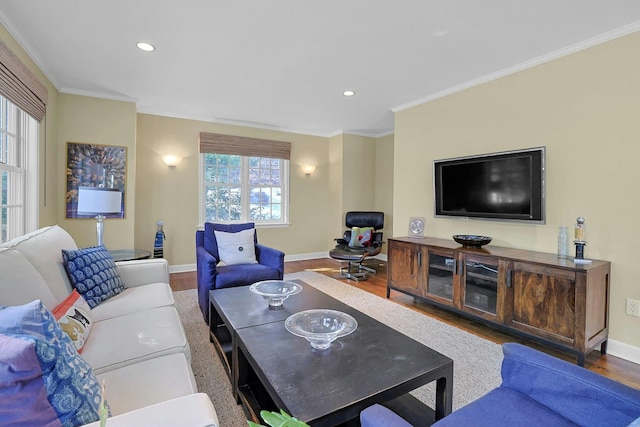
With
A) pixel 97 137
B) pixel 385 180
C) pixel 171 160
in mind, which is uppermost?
pixel 97 137

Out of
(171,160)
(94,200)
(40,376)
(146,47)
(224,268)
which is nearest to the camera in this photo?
(40,376)

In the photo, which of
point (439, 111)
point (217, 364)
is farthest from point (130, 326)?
point (439, 111)

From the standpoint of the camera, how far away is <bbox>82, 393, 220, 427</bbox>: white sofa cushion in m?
0.74

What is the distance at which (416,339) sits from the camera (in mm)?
2572

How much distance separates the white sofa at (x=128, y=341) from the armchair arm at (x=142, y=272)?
29 cm

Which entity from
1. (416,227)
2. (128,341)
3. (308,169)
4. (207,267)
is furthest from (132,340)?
(308,169)

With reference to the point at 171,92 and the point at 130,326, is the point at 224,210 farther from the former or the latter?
the point at 130,326

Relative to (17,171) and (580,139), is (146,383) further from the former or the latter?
(580,139)

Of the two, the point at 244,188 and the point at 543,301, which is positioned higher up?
the point at 244,188

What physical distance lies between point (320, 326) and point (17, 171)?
10.3 ft

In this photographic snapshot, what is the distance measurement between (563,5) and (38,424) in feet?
10.5

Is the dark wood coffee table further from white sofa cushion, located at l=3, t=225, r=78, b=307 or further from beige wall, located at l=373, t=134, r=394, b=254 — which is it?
beige wall, located at l=373, t=134, r=394, b=254

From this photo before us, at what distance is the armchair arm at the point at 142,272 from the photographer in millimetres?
2475

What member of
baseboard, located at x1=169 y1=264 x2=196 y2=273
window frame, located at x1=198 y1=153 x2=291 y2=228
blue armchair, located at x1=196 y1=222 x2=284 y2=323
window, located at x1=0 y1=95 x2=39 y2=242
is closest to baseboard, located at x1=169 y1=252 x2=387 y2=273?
baseboard, located at x1=169 y1=264 x2=196 y2=273
